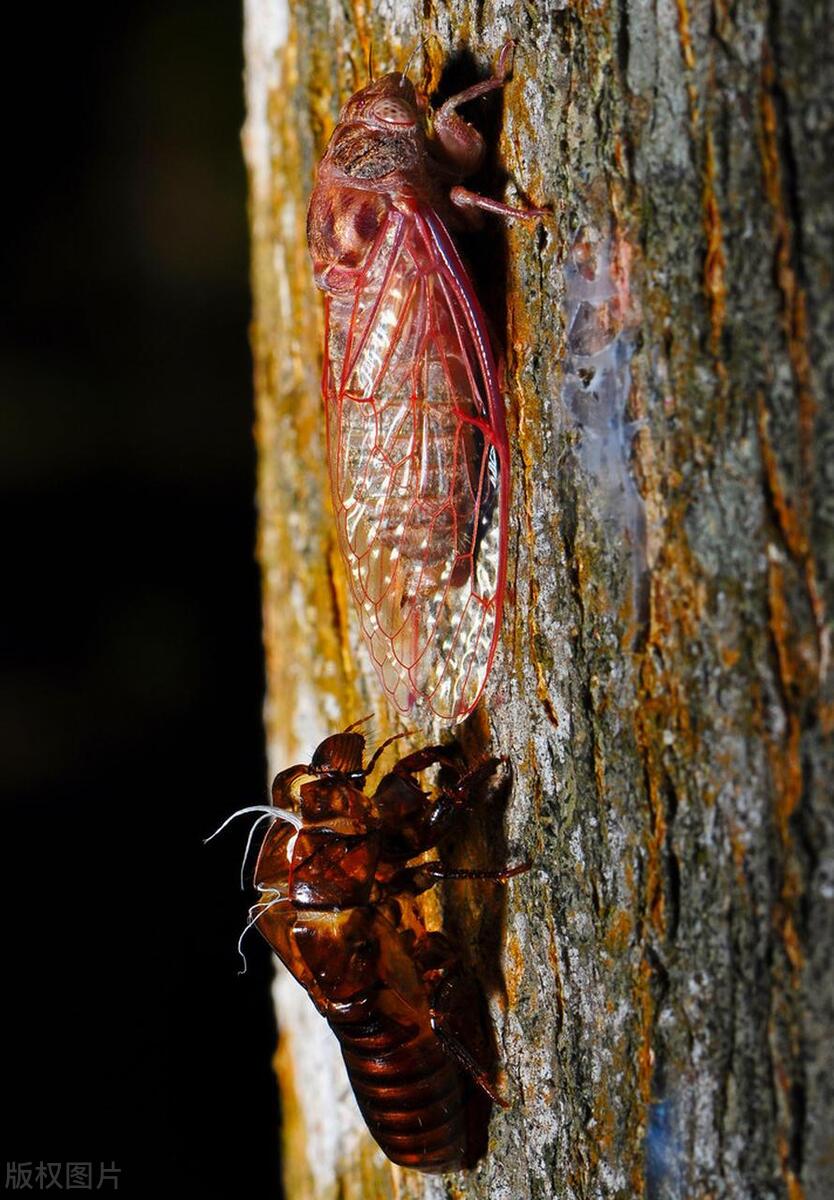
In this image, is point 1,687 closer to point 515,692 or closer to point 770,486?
point 515,692

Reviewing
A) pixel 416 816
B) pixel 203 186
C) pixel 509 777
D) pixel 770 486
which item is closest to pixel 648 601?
pixel 770 486

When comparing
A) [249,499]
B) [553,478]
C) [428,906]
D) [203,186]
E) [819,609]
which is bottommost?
[428,906]

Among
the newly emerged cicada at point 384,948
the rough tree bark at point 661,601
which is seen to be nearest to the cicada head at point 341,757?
the newly emerged cicada at point 384,948

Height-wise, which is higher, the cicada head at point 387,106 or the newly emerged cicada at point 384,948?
the cicada head at point 387,106

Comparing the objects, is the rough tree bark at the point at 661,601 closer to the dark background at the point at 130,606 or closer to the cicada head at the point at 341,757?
the cicada head at the point at 341,757

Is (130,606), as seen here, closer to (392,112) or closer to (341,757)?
(341,757)

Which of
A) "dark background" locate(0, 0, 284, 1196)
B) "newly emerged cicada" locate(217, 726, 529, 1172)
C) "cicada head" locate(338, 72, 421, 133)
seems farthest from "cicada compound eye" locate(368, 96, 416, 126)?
"dark background" locate(0, 0, 284, 1196)

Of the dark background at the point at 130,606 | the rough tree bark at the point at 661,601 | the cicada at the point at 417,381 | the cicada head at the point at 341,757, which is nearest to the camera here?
the rough tree bark at the point at 661,601
